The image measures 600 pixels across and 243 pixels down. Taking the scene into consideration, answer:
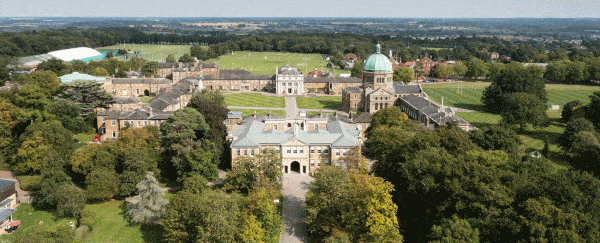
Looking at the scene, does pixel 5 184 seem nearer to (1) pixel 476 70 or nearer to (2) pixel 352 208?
(2) pixel 352 208

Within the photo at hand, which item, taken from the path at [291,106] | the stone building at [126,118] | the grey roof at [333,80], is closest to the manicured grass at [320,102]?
the path at [291,106]

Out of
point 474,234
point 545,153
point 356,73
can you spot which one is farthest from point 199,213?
point 356,73

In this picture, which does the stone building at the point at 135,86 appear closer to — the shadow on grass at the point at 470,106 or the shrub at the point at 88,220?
the shadow on grass at the point at 470,106

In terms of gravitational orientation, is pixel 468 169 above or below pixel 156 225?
above

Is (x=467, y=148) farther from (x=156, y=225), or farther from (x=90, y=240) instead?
(x=90, y=240)

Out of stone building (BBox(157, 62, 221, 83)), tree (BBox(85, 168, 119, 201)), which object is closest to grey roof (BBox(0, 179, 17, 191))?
tree (BBox(85, 168, 119, 201))

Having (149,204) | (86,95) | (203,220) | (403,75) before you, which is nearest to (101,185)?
(149,204)

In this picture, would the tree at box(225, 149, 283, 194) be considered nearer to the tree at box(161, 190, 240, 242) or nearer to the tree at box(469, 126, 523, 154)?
the tree at box(161, 190, 240, 242)
